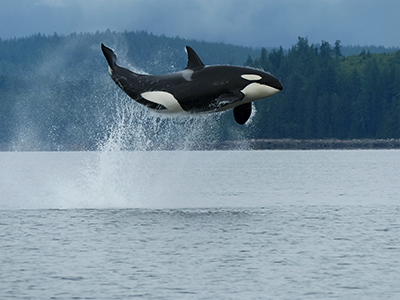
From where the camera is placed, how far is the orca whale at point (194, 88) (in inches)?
839

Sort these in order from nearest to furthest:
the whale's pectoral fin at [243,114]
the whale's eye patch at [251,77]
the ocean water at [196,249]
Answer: the ocean water at [196,249], the whale's eye patch at [251,77], the whale's pectoral fin at [243,114]

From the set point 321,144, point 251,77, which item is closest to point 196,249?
point 251,77

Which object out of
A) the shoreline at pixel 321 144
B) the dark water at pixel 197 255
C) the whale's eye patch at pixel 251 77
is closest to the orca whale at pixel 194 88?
the whale's eye patch at pixel 251 77

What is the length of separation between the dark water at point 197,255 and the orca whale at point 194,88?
4.69 metres

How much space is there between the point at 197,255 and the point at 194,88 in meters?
5.20

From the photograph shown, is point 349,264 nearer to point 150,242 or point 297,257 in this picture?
point 297,257

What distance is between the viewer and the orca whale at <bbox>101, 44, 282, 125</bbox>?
69.9 feet

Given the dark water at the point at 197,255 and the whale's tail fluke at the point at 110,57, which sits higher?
the whale's tail fluke at the point at 110,57

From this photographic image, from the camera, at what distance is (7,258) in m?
21.4

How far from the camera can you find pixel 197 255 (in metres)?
21.8

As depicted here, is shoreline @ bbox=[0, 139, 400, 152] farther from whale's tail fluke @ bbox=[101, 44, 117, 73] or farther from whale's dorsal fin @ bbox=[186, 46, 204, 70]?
whale's tail fluke @ bbox=[101, 44, 117, 73]

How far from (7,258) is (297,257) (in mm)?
8928

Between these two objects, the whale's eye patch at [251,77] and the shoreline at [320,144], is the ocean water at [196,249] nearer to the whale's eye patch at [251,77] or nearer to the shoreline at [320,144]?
the whale's eye patch at [251,77]

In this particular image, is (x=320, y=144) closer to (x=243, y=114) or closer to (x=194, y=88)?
(x=243, y=114)
